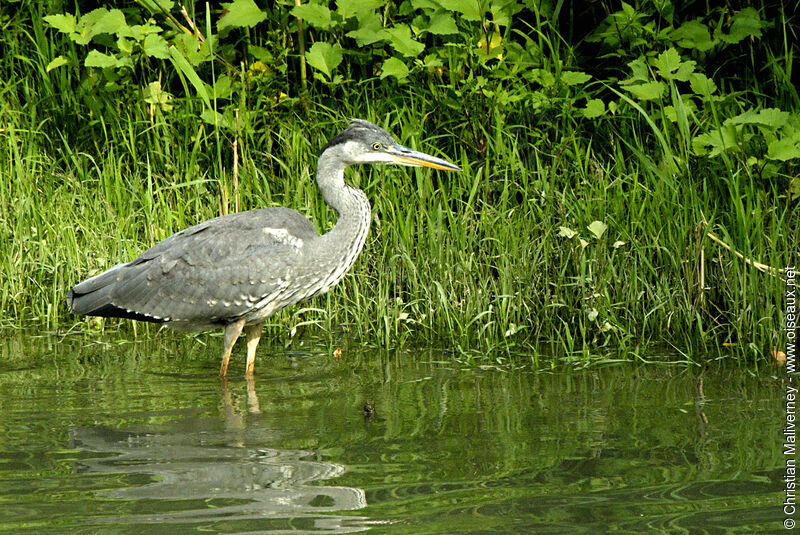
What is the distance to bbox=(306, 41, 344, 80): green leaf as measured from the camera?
283 inches

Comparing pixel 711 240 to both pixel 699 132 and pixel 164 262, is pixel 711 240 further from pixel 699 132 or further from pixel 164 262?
pixel 164 262

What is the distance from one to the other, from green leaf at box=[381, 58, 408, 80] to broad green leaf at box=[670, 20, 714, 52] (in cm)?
163

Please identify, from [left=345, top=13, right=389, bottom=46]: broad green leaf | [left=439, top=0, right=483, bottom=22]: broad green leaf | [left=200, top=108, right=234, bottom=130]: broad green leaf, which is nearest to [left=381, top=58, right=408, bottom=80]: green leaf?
[left=345, top=13, right=389, bottom=46]: broad green leaf

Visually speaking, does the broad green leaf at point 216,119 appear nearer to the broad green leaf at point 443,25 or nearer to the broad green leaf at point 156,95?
the broad green leaf at point 156,95

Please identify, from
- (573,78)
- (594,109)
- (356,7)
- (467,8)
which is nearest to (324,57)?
(356,7)

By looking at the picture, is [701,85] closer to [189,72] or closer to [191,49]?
[189,72]

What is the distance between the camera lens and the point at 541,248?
657 cm

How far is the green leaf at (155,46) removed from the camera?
7.11 meters

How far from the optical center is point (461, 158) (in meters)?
7.32

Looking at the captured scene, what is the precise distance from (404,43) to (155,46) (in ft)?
5.09

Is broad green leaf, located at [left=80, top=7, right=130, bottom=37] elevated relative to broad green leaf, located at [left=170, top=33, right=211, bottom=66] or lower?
elevated

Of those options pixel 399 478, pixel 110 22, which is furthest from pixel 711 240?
pixel 110 22

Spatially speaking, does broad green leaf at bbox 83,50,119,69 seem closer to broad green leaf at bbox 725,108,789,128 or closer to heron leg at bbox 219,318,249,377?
heron leg at bbox 219,318,249,377

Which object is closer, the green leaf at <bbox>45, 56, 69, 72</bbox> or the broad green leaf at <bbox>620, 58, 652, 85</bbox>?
the broad green leaf at <bbox>620, 58, 652, 85</bbox>
